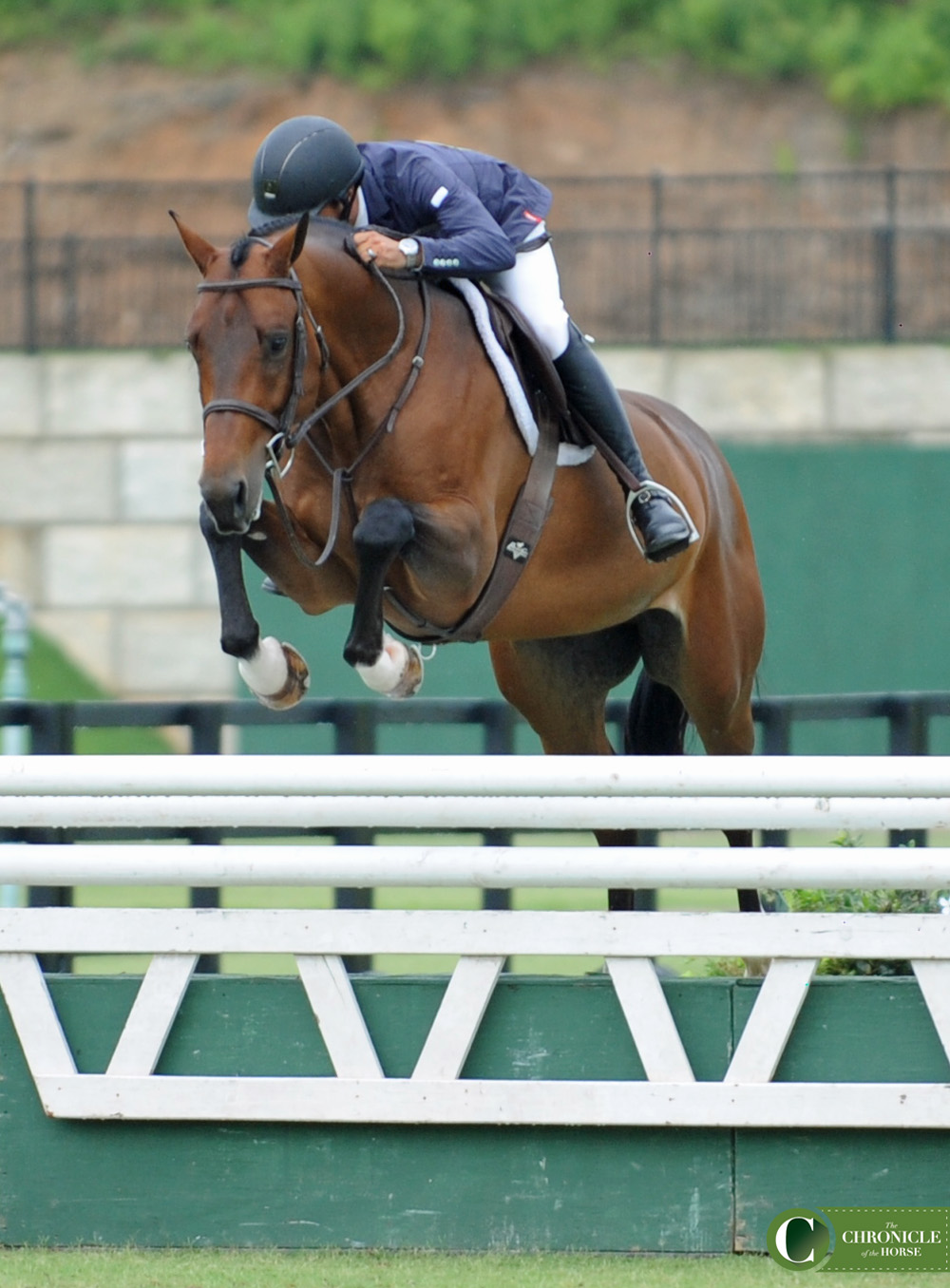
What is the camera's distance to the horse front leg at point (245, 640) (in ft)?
14.2

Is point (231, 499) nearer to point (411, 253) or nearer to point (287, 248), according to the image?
point (287, 248)

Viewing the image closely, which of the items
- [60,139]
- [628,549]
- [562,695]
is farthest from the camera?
[60,139]

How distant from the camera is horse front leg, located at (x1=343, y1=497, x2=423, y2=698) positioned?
14.0ft

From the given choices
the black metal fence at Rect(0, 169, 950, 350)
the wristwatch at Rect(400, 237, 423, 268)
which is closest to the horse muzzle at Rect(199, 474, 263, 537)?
the wristwatch at Rect(400, 237, 423, 268)

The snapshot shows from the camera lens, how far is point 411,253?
14.2 feet

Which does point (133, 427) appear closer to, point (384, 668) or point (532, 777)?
point (384, 668)

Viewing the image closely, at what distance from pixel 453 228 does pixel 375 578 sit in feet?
2.72

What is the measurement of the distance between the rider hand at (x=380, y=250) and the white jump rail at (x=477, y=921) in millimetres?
1443

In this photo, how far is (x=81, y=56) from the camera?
58.9ft

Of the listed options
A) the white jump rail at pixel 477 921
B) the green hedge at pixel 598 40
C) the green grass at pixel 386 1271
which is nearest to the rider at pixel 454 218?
the white jump rail at pixel 477 921

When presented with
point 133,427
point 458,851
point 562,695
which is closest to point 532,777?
point 458,851

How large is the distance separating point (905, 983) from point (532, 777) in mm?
736

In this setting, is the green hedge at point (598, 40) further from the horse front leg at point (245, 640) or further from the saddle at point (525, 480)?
the horse front leg at point (245, 640)

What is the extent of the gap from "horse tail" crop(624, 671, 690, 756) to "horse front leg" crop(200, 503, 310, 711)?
1437mm
